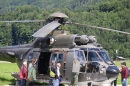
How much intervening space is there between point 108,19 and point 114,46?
31.4 meters

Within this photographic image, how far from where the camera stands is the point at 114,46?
361 ft

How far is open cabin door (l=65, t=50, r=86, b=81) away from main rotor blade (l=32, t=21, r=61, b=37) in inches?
59.1

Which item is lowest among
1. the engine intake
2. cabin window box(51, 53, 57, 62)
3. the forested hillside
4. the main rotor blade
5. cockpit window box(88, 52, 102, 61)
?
the forested hillside

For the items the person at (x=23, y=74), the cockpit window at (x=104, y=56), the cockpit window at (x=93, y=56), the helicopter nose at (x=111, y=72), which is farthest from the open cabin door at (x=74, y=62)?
the person at (x=23, y=74)

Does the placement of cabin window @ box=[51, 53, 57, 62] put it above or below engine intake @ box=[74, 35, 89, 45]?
below

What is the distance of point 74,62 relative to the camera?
57.8ft

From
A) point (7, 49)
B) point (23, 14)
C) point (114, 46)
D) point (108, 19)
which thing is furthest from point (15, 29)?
point (7, 49)

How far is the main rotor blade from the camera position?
17.9 m

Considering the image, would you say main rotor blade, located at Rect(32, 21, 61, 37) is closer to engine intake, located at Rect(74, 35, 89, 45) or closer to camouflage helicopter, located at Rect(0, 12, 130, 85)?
camouflage helicopter, located at Rect(0, 12, 130, 85)

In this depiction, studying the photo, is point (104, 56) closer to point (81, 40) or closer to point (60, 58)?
point (81, 40)

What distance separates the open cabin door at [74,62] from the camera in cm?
1753

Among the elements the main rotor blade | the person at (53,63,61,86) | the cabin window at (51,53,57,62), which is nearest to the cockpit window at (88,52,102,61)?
the cabin window at (51,53,57,62)

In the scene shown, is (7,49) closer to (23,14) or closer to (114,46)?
(114,46)

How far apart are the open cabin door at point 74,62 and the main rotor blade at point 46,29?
4.93 feet
